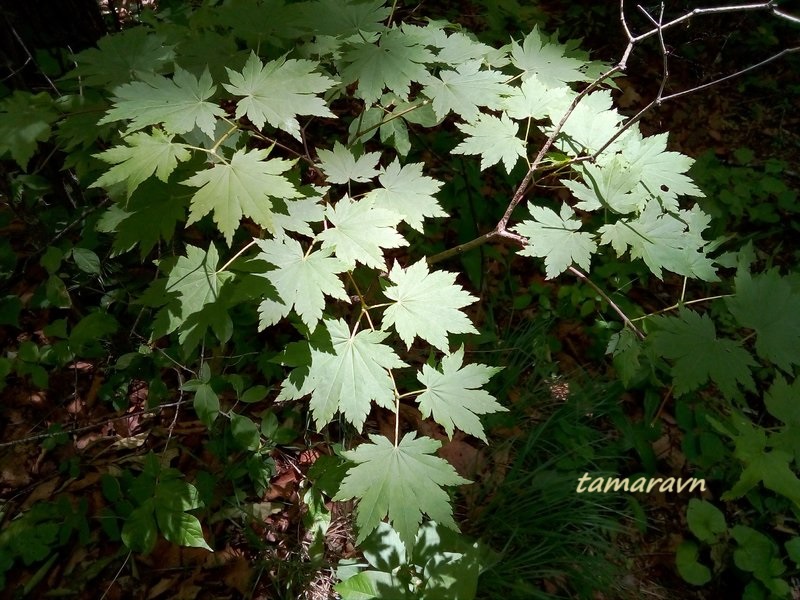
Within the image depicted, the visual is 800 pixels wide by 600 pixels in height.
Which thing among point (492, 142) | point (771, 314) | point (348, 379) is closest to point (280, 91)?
point (492, 142)

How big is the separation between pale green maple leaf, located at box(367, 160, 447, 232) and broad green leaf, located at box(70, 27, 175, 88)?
2.62ft

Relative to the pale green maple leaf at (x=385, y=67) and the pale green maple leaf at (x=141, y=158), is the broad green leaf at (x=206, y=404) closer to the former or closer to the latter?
the pale green maple leaf at (x=141, y=158)

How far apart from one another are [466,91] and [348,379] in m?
1.02

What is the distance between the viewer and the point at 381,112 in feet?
6.87

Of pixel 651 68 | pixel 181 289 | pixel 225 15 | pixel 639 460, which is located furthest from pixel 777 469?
pixel 651 68

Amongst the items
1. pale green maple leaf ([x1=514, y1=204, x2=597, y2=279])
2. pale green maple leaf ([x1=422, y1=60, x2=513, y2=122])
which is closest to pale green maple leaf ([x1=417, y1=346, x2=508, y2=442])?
pale green maple leaf ([x1=514, y1=204, x2=597, y2=279])

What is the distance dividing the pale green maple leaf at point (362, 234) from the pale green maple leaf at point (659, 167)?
0.90 m

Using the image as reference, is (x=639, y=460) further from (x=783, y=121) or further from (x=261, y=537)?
(x=783, y=121)

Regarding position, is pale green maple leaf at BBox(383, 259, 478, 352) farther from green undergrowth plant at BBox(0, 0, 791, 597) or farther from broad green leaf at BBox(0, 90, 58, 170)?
broad green leaf at BBox(0, 90, 58, 170)

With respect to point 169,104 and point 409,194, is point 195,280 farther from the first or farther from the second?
point 409,194

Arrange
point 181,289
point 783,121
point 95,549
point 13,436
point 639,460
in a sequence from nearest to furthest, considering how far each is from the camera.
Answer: point 181,289 < point 95,549 < point 13,436 < point 639,460 < point 783,121

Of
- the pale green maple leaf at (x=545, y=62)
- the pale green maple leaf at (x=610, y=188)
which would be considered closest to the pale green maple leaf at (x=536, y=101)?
the pale green maple leaf at (x=545, y=62)

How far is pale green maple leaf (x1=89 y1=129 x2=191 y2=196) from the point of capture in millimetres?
1292

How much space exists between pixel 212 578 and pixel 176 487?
17.1 inches
